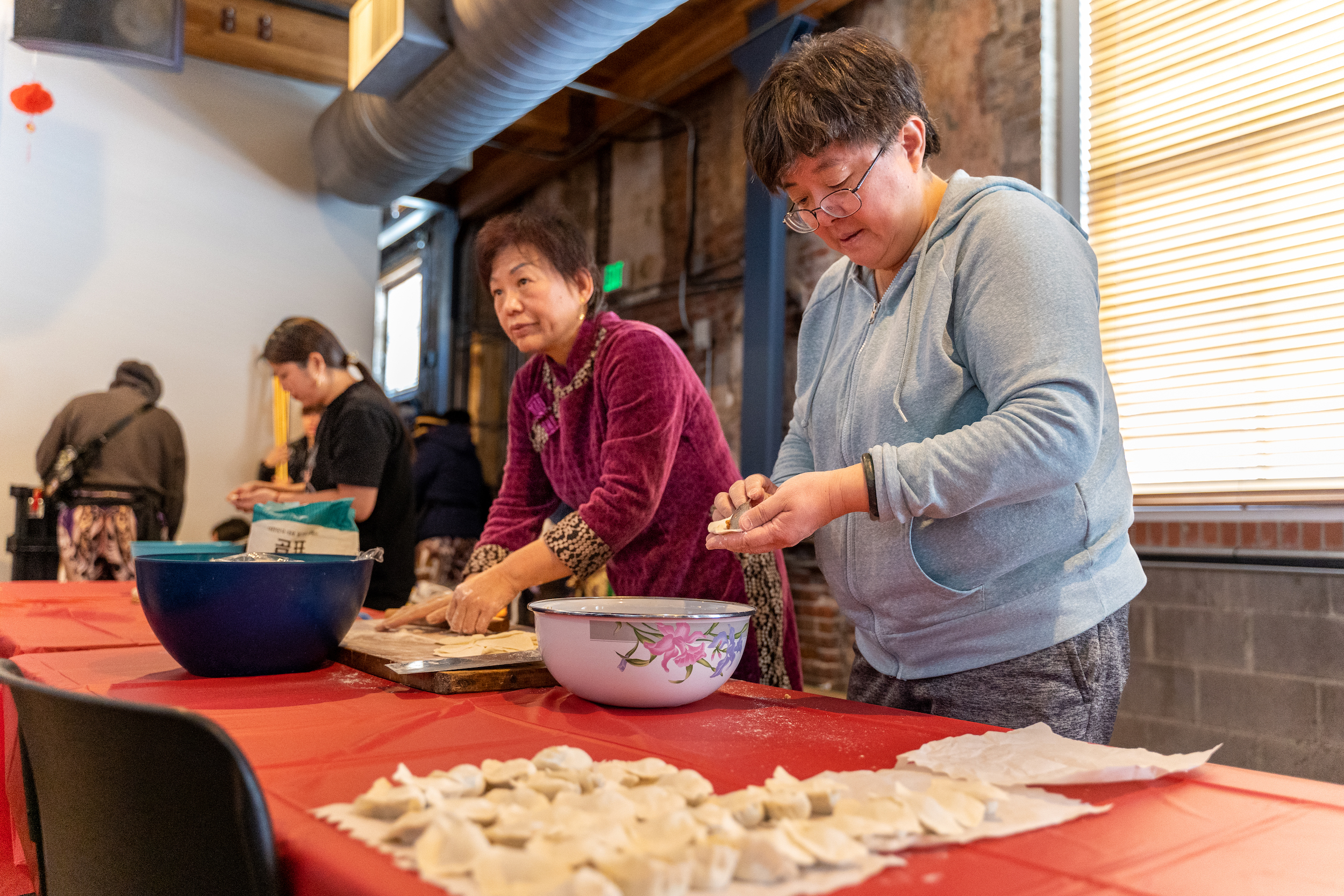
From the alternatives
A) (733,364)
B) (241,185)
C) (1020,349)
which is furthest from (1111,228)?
(241,185)

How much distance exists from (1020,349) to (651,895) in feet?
2.61

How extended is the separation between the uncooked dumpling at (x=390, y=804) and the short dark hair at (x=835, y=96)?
921 mm

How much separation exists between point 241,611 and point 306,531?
51cm

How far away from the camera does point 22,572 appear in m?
4.36

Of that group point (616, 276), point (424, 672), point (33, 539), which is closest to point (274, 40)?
point (616, 276)

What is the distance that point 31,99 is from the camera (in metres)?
4.70

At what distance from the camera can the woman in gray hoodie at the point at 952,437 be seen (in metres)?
1.05

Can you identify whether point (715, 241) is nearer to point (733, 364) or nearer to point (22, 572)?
point (733, 364)

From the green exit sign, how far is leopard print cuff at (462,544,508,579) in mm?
4277

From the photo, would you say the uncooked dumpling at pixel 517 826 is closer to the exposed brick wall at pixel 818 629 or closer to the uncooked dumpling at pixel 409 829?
the uncooked dumpling at pixel 409 829

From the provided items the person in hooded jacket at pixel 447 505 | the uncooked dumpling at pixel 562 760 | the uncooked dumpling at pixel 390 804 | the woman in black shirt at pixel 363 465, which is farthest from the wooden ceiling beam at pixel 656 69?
the uncooked dumpling at pixel 390 804

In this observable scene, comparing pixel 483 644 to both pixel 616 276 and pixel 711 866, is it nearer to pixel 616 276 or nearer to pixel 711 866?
pixel 711 866

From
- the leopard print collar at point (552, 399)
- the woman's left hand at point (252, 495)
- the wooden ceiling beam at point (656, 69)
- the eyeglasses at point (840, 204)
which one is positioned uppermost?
the wooden ceiling beam at point (656, 69)

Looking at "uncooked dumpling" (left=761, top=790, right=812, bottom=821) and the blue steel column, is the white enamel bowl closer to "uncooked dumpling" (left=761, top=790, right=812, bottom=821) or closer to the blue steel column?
"uncooked dumpling" (left=761, top=790, right=812, bottom=821)
